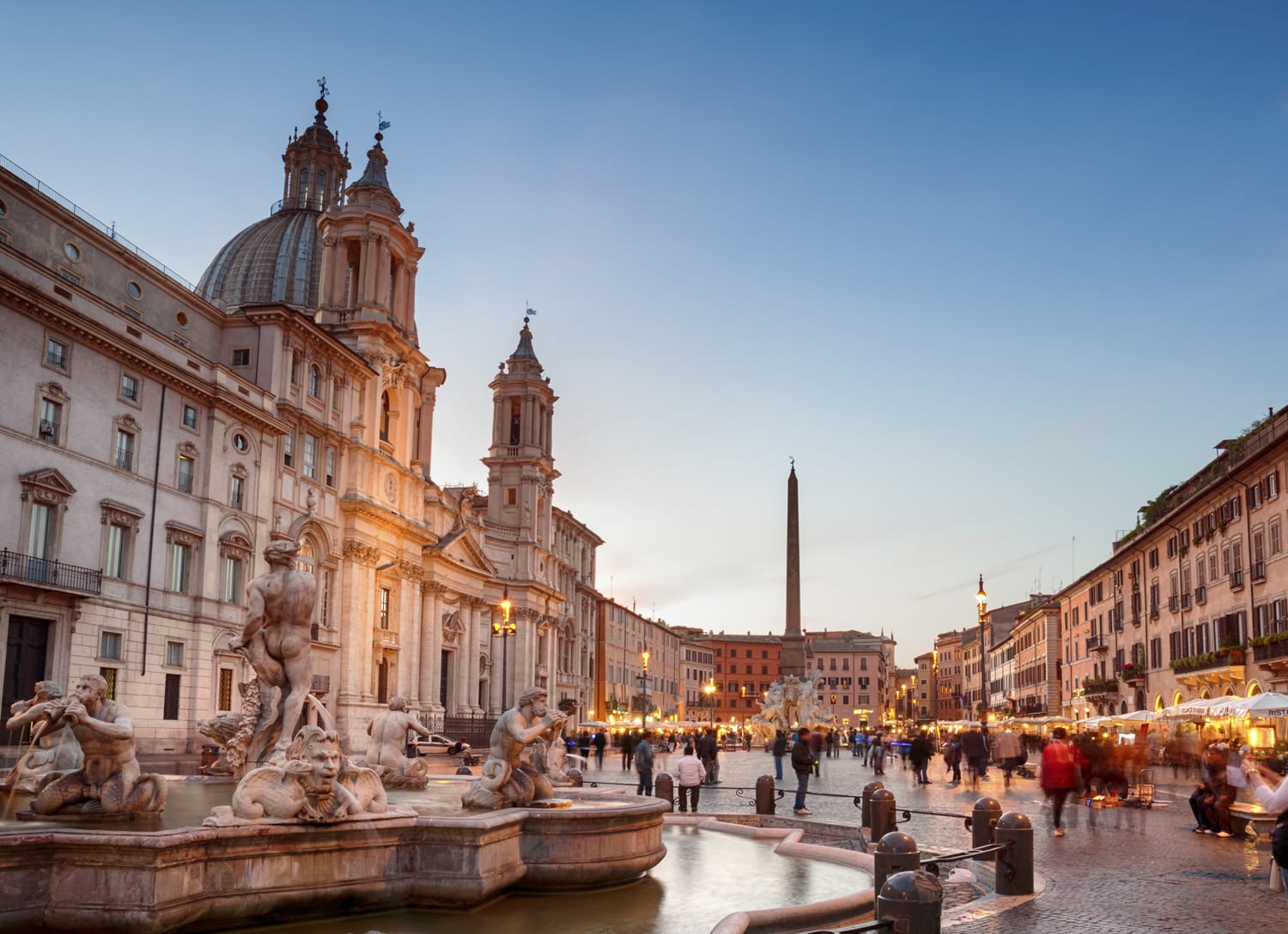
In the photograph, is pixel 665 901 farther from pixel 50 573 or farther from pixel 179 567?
pixel 179 567

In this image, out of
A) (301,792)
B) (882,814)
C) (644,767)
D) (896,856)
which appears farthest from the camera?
(644,767)

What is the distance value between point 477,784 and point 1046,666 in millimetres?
73939

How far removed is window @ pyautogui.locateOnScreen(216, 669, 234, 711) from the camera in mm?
36719

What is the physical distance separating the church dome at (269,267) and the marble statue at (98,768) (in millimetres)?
53398

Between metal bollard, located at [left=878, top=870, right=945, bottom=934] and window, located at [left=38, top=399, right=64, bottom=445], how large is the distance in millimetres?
28840

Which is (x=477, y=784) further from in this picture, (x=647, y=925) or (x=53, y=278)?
(x=53, y=278)

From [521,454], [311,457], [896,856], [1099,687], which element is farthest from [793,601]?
[896,856]

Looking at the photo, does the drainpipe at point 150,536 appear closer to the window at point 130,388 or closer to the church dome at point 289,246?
the window at point 130,388

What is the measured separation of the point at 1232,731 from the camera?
38.7 meters

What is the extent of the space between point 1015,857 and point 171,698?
29702mm

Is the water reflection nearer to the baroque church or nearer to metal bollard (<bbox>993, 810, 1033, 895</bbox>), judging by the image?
metal bollard (<bbox>993, 810, 1033, 895</bbox>)

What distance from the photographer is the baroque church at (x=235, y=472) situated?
30047 millimetres

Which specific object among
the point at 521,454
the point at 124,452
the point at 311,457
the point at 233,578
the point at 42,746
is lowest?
the point at 42,746

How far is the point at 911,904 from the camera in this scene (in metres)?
6.67
